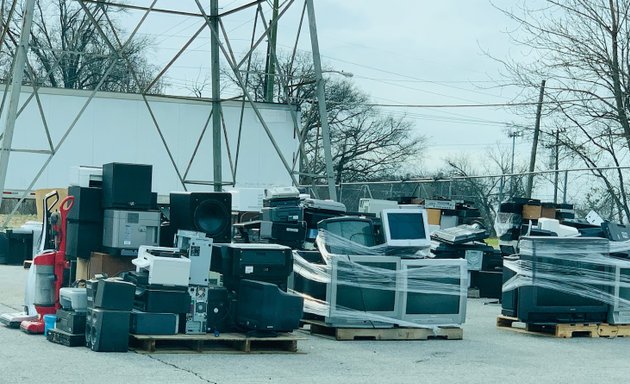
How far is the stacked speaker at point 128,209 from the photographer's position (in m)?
12.6

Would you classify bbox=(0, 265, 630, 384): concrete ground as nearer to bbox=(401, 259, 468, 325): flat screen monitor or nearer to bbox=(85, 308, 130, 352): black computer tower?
bbox=(85, 308, 130, 352): black computer tower

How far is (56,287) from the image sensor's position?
13.0m

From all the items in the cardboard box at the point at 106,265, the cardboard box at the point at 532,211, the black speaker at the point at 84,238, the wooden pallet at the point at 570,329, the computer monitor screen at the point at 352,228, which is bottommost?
the wooden pallet at the point at 570,329

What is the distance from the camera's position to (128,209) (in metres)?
12.7

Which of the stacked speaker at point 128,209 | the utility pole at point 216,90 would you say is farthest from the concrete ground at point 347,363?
the utility pole at point 216,90

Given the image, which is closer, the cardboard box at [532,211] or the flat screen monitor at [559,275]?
the flat screen monitor at [559,275]

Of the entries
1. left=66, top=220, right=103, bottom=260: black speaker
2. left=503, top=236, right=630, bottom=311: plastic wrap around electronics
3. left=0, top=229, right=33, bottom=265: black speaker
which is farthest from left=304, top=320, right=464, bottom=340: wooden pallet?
left=0, top=229, right=33, bottom=265: black speaker

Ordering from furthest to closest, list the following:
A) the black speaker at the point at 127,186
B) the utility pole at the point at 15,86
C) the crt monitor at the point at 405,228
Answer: the utility pole at the point at 15,86
the crt monitor at the point at 405,228
the black speaker at the point at 127,186

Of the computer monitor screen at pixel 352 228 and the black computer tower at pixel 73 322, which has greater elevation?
the computer monitor screen at pixel 352 228

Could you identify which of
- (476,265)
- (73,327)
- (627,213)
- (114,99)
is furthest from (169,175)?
(73,327)

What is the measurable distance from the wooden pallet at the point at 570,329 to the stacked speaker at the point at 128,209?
565 cm

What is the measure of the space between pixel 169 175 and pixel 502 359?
744 inches

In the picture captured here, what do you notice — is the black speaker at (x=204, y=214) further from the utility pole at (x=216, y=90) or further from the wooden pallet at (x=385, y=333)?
the utility pole at (x=216, y=90)

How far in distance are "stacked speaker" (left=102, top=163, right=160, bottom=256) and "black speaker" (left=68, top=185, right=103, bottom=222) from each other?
15 centimetres
